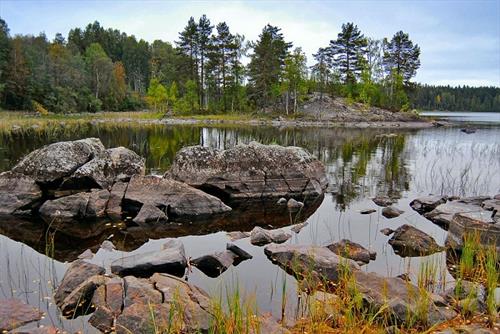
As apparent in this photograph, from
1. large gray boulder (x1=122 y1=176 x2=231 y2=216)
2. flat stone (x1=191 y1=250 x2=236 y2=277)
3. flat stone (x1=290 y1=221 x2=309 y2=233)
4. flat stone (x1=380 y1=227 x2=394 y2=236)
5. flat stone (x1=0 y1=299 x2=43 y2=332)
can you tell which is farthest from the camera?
large gray boulder (x1=122 y1=176 x2=231 y2=216)

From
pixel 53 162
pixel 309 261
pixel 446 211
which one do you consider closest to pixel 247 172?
pixel 53 162

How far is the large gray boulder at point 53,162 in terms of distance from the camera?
13.0m

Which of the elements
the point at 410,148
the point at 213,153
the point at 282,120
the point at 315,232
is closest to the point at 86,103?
the point at 282,120

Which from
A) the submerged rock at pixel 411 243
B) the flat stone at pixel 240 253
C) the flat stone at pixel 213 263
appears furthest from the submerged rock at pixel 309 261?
the submerged rock at pixel 411 243

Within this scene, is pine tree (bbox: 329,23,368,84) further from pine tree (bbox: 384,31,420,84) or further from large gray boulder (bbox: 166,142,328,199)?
large gray boulder (bbox: 166,142,328,199)

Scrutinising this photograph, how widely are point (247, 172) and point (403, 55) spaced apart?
77.4 metres

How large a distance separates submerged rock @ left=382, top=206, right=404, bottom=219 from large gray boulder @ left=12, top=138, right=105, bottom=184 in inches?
394

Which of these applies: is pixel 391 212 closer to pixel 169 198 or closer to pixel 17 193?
pixel 169 198

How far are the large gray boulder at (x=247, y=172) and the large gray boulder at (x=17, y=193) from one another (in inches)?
180

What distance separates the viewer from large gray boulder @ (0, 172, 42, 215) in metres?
12.3

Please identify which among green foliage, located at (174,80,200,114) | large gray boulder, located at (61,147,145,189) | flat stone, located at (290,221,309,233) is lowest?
flat stone, located at (290,221,309,233)

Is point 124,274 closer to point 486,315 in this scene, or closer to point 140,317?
point 140,317

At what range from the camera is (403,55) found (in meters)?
82.2

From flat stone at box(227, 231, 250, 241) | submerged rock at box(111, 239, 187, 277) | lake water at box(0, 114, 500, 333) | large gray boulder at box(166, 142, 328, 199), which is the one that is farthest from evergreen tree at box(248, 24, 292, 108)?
submerged rock at box(111, 239, 187, 277)
